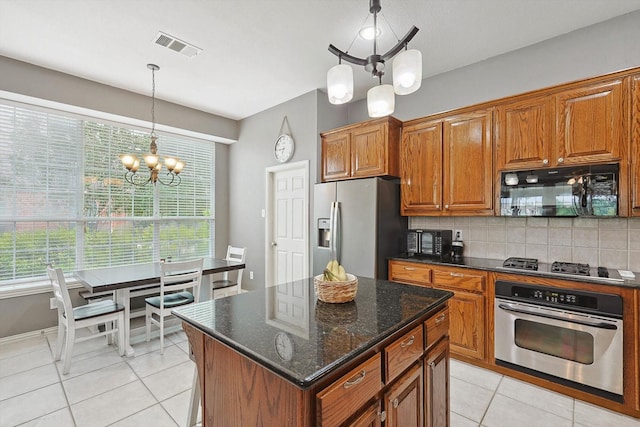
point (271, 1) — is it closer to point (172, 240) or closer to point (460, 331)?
point (460, 331)

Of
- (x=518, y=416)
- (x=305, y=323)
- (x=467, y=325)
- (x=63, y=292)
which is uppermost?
(x=305, y=323)

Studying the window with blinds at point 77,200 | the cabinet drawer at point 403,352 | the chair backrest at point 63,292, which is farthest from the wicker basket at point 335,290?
the window with blinds at point 77,200

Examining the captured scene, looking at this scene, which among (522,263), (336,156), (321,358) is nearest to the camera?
(321,358)

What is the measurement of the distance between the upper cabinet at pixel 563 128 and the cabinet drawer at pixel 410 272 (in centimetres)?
119

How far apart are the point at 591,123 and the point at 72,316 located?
4577mm

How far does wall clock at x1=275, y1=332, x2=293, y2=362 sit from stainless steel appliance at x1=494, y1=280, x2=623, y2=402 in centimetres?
216

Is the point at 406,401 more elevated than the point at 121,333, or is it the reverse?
the point at 406,401

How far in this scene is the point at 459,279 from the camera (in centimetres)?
275

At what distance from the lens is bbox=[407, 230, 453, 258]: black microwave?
3.16m

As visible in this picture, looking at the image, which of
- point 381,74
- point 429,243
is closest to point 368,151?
point 429,243

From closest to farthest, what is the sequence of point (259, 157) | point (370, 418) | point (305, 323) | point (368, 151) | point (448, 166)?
1. point (370, 418)
2. point (305, 323)
3. point (448, 166)
4. point (368, 151)
5. point (259, 157)

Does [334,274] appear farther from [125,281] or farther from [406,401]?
[125,281]

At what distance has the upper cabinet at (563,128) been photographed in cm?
226

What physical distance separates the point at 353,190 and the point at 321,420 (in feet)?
8.44
